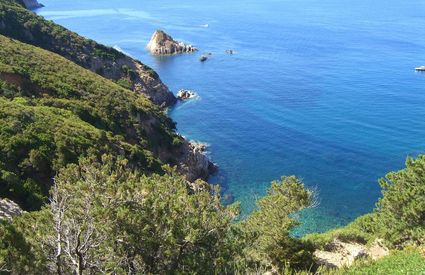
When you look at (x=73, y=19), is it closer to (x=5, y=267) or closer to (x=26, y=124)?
(x=26, y=124)

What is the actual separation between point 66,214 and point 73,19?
562ft

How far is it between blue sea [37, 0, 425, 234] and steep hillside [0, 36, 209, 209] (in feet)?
32.4

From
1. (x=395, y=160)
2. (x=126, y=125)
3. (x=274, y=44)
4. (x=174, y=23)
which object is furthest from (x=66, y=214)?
(x=174, y=23)

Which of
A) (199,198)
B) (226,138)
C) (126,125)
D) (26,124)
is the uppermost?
(199,198)

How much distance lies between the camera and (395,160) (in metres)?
62.2

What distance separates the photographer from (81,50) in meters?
82.4

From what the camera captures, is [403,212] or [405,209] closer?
[405,209]

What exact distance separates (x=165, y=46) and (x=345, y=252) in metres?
110

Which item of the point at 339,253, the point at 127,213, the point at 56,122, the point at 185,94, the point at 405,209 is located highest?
the point at 127,213

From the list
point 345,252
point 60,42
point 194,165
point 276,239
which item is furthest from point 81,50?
point 276,239

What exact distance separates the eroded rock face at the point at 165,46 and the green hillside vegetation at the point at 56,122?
2669 inches

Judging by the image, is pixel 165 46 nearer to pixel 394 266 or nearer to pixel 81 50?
pixel 81 50

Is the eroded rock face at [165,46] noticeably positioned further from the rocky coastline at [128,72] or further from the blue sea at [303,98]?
the rocky coastline at [128,72]

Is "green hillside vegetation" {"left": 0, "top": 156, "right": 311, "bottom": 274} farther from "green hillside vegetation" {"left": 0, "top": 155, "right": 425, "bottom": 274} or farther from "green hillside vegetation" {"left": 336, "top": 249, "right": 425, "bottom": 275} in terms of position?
"green hillside vegetation" {"left": 336, "top": 249, "right": 425, "bottom": 275}
